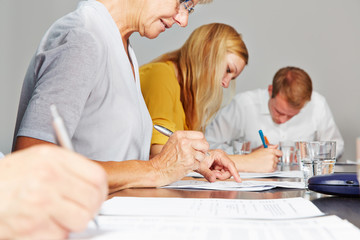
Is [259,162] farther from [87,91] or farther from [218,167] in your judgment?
[87,91]

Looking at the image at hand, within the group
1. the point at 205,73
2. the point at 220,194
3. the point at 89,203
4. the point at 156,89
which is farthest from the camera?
the point at 205,73

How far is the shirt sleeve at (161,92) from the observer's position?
1.81 m

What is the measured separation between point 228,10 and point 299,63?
0.77 m

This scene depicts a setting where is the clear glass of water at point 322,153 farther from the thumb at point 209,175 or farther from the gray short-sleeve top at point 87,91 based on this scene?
the gray short-sleeve top at point 87,91

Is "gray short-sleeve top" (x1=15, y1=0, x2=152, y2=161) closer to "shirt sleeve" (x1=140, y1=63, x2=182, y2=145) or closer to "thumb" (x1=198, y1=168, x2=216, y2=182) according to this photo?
"thumb" (x1=198, y1=168, x2=216, y2=182)

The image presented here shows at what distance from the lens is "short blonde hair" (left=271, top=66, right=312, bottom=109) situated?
118 inches

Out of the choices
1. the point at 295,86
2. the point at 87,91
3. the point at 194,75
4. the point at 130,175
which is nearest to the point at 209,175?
the point at 130,175

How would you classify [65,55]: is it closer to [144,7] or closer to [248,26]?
[144,7]

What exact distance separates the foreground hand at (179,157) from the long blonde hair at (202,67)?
43.1 inches

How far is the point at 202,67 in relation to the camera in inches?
88.4

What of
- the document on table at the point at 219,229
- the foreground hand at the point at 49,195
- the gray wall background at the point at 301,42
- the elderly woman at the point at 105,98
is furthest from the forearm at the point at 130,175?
the gray wall background at the point at 301,42

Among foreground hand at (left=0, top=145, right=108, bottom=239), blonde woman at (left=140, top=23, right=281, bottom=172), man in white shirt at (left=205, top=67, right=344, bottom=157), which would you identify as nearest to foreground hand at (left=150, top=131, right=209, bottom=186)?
foreground hand at (left=0, top=145, right=108, bottom=239)

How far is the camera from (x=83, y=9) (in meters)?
1.13

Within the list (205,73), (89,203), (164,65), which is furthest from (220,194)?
(205,73)
